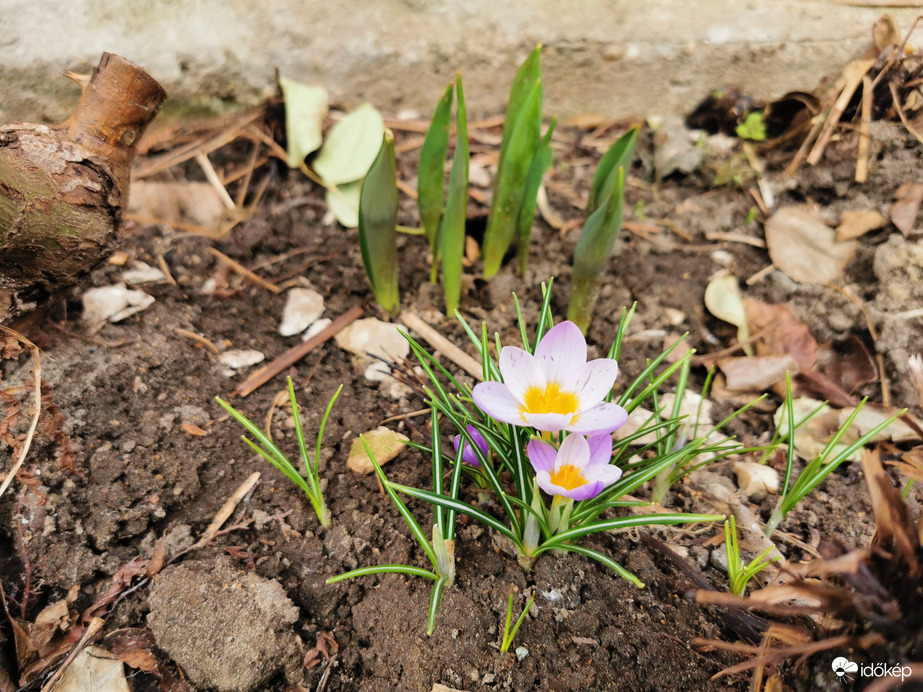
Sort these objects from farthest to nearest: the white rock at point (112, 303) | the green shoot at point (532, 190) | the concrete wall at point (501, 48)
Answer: the concrete wall at point (501, 48) → the green shoot at point (532, 190) → the white rock at point (112, 303)

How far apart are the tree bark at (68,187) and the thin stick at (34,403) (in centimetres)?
5

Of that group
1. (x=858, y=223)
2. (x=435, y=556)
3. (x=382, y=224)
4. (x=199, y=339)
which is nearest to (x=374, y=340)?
(x=382, y=224)

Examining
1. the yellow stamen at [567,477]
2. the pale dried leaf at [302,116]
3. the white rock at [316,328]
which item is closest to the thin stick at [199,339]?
A: the white rock at [316,328]

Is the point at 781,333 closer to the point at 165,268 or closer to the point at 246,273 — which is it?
the point at 246,273

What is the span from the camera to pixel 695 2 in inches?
97.5

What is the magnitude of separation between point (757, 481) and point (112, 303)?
1776 mm

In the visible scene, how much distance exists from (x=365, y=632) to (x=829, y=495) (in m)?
1.21

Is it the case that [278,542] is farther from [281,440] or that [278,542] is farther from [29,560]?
[29,560]

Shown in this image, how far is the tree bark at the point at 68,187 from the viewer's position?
4.44ft

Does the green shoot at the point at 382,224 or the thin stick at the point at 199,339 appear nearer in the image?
the green shoot at the point at 382,224

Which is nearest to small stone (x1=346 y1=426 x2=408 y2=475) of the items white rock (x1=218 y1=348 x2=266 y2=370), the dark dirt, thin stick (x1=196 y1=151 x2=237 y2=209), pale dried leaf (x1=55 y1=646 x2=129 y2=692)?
the dark dirt

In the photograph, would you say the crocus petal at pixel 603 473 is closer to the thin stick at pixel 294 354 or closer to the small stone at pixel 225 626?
the small stone at pixel 225 626

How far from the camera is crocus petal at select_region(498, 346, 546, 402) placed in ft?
3.77

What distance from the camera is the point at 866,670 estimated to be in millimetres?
934
